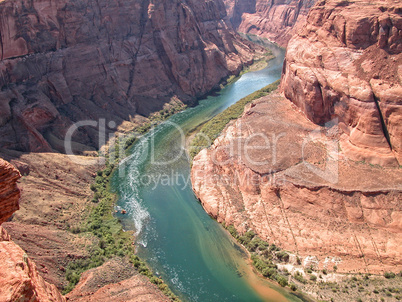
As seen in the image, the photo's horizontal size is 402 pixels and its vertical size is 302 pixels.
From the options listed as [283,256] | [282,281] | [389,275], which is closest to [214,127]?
[283,256]

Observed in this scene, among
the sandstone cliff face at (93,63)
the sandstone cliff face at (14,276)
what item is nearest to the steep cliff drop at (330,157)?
the sandstone cliff face at (93,63)

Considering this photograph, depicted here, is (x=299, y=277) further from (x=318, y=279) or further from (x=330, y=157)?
(x=330, y=157)

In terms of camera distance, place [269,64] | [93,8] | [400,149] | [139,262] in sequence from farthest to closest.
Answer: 1. [269,64]
2. [93,8]
3. [400,149]
4. [139,262]

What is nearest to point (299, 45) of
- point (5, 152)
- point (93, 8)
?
point (93, 8)

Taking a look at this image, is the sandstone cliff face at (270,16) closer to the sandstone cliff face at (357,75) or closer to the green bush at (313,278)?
the sandstone cliff face at (357,75)

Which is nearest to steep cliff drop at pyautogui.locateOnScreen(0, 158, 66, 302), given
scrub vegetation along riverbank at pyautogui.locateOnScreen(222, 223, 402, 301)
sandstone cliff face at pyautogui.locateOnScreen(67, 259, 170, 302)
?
sandstone cliff face at pyautogui.locateOnScreen(67, 259, 170, 302)

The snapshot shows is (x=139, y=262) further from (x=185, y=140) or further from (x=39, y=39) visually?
(x=39, y=39)

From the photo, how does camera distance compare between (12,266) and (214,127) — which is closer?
(12,266)
